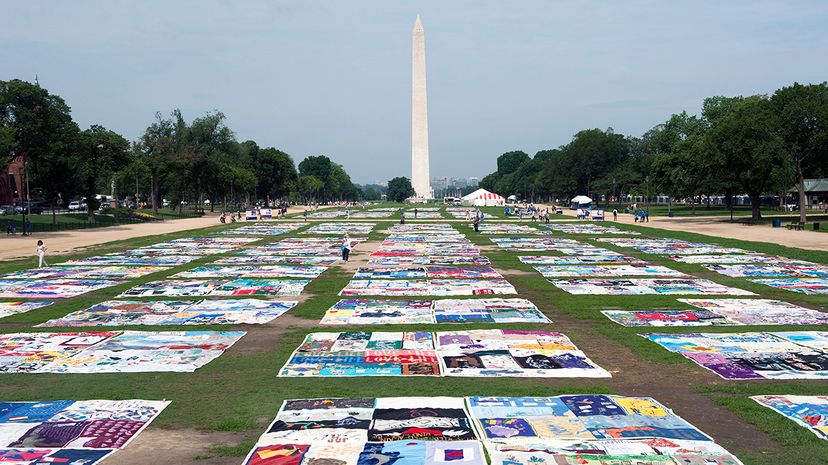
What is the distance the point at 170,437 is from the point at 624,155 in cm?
14411

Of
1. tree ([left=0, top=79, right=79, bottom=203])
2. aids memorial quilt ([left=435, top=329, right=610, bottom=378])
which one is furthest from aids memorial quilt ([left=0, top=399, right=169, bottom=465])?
tree ([left=0, top=79, right=79, bottom=203])

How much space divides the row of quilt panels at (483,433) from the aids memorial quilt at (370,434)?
1cm

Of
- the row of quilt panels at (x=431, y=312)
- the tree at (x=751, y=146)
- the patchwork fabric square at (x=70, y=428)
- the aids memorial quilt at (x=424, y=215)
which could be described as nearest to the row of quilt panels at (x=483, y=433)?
the patchwork fabric square at (x=70, y=428)

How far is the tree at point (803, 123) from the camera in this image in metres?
60.8

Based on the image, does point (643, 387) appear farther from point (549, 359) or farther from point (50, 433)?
point (50, 433)

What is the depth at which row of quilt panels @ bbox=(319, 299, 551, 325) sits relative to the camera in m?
20.7

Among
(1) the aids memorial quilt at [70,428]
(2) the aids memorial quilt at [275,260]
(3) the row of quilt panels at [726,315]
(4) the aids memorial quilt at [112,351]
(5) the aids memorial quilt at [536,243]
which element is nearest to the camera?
(1) the aids memorial quilt at [70,428]

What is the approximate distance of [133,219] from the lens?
270 feet

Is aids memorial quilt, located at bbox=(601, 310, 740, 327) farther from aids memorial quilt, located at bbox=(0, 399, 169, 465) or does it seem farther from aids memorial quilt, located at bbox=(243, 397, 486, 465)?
aids memorial quilt, located at bbox=(0, 399, 169, 465)

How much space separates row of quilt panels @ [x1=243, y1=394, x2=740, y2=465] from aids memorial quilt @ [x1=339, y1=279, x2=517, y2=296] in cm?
1358

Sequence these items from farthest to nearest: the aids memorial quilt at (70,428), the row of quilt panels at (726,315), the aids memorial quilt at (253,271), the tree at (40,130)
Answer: the tree at (40,130)
the aids memorial quilt at (253,271)
the row of quilt panels at (726,315)
the aids memorial quilt at (70,428)

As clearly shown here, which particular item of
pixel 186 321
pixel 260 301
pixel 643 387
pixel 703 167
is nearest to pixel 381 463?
pixel 643 387

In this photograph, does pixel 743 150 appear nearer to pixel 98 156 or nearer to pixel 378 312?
pixel 378 312

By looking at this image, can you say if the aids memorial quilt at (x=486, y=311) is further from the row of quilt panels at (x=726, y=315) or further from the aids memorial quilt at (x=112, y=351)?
the aids memorial quilt at (x=112, y=351)
